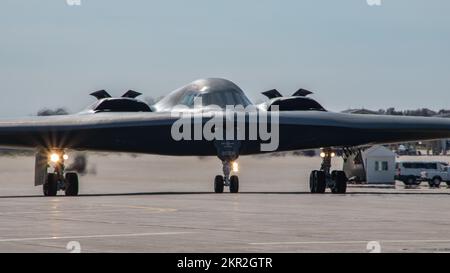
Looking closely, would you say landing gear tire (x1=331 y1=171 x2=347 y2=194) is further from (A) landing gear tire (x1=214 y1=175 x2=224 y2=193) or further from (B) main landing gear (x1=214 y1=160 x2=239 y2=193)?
(A) landing gear tire (x1=214 y1=175 x2=224 y2=193)

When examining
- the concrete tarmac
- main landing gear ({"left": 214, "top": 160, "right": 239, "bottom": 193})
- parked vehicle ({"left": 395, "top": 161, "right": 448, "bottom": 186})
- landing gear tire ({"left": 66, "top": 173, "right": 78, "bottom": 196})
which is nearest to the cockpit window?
main landing gear ({"left": 214, "top": 160, "right": 239, "bottom": 193})

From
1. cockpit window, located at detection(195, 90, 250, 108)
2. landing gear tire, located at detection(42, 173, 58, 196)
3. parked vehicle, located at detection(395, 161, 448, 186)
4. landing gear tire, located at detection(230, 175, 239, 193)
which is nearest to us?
landing gear tire, located at detection(42, 173, 58, 196)

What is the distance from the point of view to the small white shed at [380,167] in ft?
222

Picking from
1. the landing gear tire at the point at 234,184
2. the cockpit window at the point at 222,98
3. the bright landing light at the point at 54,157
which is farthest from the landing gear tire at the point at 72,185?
the cockpit window at the point at 222,98

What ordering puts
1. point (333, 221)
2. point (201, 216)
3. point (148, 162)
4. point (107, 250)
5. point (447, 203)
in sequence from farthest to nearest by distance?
point (148, 162)
point (447, 203)
point (201, 216)
point (333, 221)
point (107, 250)

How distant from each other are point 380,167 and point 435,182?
3765 millimetres

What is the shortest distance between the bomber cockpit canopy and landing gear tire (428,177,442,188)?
25.9 metres

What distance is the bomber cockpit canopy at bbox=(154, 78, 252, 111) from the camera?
4234 cm

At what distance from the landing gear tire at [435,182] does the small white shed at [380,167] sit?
2423 millimetres

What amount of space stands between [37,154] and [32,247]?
27.4 m
